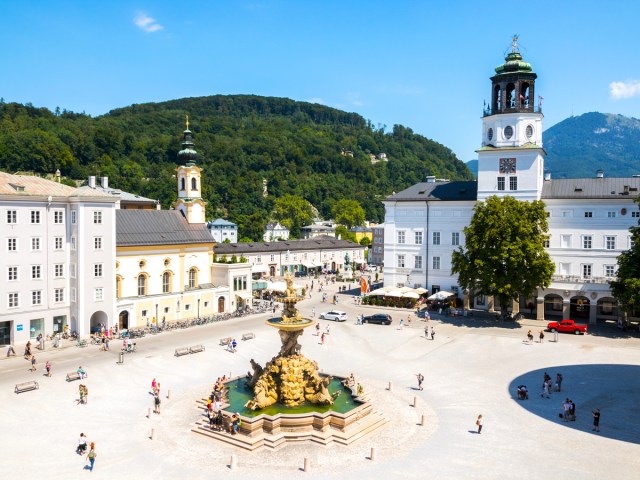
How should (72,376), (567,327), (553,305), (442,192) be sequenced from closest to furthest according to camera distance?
(72,376) < (567,327) < (553,305) < (442,192)

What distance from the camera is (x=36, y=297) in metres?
39.8

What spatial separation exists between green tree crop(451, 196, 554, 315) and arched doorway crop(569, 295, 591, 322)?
6813 mm

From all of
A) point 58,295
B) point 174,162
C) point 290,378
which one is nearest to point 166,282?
point 58,295

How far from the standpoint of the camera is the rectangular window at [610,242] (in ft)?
162

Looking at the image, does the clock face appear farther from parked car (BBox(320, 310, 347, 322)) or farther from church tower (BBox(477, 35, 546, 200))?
parked car (BBox(320, 310, 347, 322))

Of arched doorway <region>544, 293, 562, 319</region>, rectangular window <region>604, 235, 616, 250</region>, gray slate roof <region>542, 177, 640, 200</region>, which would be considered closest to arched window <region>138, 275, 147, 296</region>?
arched doorway <region>544, 293, 562, 319</region>

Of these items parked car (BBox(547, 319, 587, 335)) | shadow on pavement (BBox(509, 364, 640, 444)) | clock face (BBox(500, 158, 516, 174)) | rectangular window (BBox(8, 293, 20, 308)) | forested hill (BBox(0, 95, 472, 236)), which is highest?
forested hill (BBox(0, 95, 472, 236))

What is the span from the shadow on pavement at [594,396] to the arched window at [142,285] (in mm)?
31449

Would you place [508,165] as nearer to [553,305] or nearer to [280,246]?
[553,305]

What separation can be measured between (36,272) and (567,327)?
41692 mm

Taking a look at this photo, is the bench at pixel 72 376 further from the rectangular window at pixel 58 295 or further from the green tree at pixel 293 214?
the green tree at pixel 293 214

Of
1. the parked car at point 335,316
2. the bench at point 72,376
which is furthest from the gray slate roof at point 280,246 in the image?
the bench at point 72,376

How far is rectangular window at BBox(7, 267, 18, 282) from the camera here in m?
38.4

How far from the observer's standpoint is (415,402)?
26812 mm
